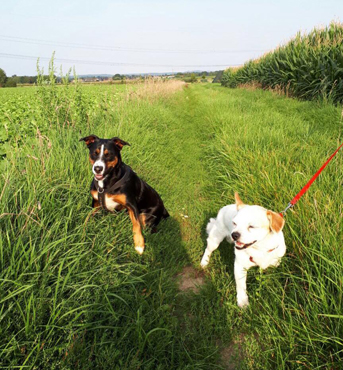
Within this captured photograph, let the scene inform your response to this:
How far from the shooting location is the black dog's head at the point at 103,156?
8.90 feet

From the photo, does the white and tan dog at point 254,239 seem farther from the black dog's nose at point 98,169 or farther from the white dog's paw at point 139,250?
the black dog's nose at point 98,169

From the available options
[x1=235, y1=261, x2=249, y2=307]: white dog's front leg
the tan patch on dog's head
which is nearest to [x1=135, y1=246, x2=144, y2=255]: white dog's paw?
the tan patch on dog's head

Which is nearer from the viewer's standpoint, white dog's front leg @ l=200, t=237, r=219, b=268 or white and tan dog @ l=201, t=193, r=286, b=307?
white and tan dog @ l=201, t=193, r=286, b=307

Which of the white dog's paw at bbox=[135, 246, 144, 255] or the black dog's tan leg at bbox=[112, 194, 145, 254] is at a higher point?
the black dog's tan leg at bbox=[112, 194, 145, 254]

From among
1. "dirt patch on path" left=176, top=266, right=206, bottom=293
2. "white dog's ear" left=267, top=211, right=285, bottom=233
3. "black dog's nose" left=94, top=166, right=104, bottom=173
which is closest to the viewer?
"white dog's ear" left=267, top=211, right=285, bottom=233

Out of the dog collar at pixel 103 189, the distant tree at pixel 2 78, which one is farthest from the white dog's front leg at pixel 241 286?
the distant tree at pixel 2 78

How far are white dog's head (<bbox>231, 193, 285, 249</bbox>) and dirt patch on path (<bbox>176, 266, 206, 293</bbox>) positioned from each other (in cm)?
90

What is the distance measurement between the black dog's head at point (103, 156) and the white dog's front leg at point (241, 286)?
174 cm

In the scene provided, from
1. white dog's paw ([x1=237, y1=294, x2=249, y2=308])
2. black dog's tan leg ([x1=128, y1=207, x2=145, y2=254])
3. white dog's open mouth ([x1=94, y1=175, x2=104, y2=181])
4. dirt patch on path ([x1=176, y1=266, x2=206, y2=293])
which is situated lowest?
dirt patch on path ([x1=176, y1=266, x2=206, y2=293])

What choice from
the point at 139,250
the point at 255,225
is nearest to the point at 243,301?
the point at 255,225

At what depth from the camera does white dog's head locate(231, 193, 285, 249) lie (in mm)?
1914

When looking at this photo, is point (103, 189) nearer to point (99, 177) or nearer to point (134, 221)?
point (99, 177)

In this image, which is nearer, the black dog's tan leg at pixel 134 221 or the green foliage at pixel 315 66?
the black dog's tan leg at pixel 134 221

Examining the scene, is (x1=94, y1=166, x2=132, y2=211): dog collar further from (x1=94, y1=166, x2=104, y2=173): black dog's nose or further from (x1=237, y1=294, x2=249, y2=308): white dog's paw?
(x1=237, y1=294, x2=249, y2=308): white dog's paw
